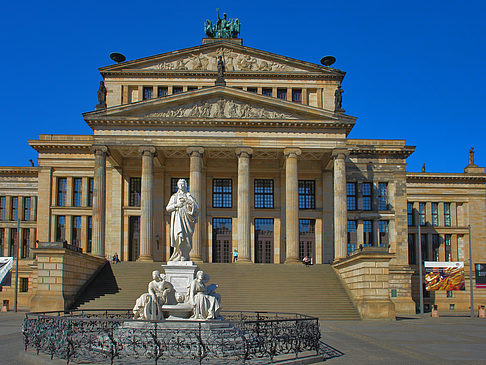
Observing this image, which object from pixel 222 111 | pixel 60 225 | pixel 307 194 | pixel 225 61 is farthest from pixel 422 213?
pixel 60 225

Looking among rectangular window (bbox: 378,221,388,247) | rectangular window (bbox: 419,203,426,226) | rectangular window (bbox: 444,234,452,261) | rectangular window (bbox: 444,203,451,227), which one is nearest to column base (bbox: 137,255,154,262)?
rectangular window (bbox: 378,221,388,247)

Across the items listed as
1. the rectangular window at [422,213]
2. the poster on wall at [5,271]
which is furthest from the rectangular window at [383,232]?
the poster on wall at [5,271]

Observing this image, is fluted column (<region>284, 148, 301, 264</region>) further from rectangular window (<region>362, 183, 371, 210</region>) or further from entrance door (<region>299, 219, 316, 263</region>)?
rectangular window (<region>362, 183, 371, 210</region>)

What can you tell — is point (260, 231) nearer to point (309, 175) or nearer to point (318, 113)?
point (309, 175)

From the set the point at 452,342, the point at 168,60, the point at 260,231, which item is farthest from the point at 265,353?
the point at 168,60

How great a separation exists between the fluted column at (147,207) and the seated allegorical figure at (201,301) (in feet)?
96.4

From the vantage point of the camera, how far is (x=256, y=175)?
178ft

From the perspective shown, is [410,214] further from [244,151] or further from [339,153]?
[244,151]

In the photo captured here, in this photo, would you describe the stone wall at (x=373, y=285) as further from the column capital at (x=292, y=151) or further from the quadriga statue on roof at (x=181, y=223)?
the quadriga statue on roof at (x=181, y=223)

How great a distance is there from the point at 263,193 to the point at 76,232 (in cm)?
1872

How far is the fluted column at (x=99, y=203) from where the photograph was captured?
45.3 meters

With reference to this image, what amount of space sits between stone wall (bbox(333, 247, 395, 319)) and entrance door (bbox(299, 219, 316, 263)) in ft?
53.5

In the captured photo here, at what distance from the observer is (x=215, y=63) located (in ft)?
180

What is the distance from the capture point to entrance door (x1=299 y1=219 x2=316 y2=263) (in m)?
53.9
